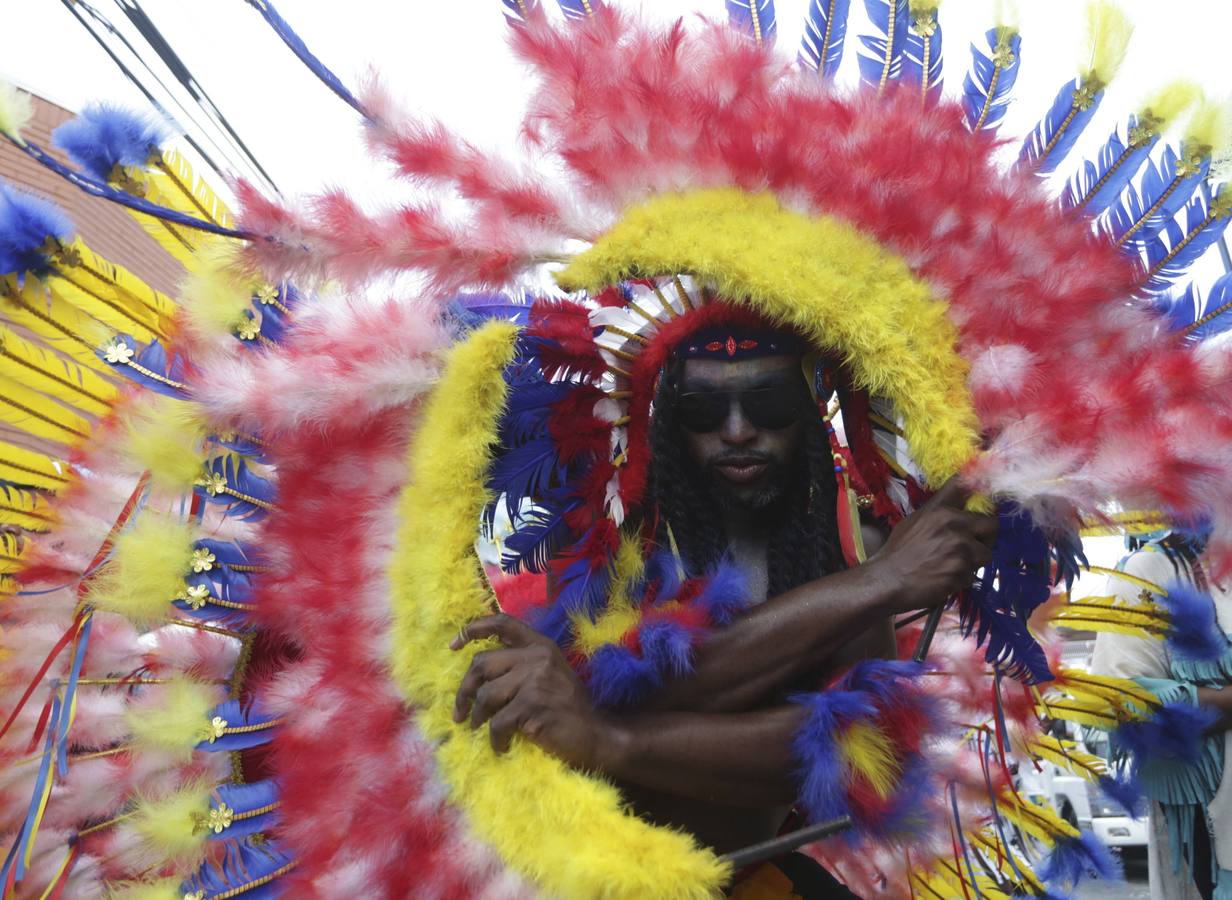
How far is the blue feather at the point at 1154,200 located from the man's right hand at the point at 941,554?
754 millimetres

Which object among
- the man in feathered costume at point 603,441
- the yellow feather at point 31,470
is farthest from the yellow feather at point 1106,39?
the yellow feather at point 31,470

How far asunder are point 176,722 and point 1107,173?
2.46 metres

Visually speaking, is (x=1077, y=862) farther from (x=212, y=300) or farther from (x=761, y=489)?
(x=212, y=300)

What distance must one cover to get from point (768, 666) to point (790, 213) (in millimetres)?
943

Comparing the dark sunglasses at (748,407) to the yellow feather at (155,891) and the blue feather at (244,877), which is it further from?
the yellow feather at (155,891)

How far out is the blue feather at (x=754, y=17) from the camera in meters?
2.59

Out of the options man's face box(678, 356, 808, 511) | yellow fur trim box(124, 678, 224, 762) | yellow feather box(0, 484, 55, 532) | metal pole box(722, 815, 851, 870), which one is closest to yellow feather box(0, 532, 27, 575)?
yellow feather box(0, 484, 55, 532)

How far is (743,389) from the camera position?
2.55m

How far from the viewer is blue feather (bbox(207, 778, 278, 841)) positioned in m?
2.70

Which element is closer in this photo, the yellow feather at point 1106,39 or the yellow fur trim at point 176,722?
the yellow feather at point 1106,39

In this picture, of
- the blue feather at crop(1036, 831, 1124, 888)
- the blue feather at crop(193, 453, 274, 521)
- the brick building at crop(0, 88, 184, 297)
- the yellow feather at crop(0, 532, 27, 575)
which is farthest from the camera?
the brick building at crop(0, 88, 184, 297)

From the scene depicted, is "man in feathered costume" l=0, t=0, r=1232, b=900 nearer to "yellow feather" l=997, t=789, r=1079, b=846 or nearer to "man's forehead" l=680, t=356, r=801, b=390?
"man's forehead" l=680, t=356, r=801, b=390

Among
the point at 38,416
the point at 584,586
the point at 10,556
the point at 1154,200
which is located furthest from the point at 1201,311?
the point at 10,556

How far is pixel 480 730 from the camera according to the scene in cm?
220
